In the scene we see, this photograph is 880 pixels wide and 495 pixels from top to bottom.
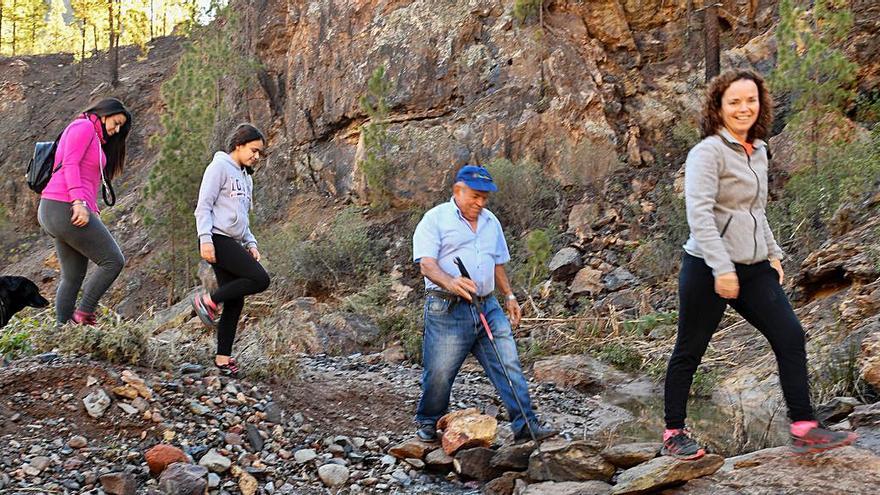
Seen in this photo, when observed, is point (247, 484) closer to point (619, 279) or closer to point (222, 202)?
point (222, 202)

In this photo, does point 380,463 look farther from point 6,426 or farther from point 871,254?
point 871,254

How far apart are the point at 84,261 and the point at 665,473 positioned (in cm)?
428

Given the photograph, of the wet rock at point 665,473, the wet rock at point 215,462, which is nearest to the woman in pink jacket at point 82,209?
the wet rock at point 215,462

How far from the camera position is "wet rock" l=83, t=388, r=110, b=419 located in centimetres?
455

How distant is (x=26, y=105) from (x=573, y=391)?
33813 mm

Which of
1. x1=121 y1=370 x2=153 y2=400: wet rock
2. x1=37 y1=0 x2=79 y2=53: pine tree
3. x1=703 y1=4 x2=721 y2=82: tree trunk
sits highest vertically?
x1=37 y1=0 x2=79 y2=53: pine tree

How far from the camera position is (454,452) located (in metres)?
4.71

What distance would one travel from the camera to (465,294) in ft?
14.6

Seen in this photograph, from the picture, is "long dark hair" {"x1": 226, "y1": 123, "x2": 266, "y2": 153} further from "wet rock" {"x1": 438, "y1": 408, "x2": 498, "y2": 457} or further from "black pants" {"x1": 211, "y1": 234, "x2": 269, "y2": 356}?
"wet rock" {"x1": 438, "y1": 408, "x2": 498, "y2": 457}

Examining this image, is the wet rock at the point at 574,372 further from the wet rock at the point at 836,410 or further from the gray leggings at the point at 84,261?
the gray leggings at the point at 84,261

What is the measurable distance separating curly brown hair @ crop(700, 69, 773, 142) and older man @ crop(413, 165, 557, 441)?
1.37 m

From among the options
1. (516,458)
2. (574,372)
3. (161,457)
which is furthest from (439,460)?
(574,372)

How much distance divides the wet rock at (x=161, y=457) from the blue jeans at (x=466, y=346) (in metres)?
1.54

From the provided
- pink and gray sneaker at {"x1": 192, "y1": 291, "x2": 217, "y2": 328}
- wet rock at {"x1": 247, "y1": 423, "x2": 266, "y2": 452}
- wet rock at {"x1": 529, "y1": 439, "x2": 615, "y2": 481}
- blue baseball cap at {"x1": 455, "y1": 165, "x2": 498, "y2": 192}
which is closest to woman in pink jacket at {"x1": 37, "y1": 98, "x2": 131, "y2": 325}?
pink and gray sneaker at {"x1": 192, "y1": 291, "x2": 217, "y2": 328}
